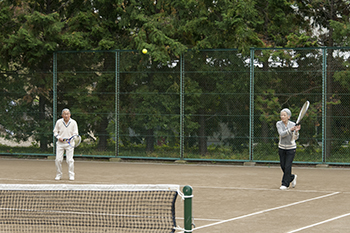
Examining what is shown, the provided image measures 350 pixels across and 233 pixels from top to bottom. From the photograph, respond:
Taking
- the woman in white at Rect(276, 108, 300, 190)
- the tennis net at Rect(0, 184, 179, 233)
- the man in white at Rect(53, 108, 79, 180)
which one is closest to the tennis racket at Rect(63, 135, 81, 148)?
the man in white at Rect(53, 108, 79, 180)

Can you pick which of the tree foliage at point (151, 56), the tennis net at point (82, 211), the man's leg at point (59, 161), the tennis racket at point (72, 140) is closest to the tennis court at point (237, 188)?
the man's leg at point (59, 161)

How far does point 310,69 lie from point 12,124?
918 cm

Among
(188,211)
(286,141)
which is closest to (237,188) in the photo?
(286,141)

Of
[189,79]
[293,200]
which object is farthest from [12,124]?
[293,200]

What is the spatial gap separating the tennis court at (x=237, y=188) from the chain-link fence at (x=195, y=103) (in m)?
0.57

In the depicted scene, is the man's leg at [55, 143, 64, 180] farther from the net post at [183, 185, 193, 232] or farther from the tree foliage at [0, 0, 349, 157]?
the net post at [183, 185, 193, 232]

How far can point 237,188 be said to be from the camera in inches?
414

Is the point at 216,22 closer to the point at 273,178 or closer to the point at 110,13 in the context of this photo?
the point at 110,13

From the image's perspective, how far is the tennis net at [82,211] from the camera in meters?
6.18

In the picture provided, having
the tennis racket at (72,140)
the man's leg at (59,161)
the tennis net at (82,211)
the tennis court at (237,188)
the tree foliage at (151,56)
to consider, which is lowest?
the tennis court at (237,188)

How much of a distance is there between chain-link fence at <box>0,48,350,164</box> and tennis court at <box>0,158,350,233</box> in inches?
22.6

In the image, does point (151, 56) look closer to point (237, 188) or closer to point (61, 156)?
point (61, 156)

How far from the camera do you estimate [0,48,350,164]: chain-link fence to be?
14.7m

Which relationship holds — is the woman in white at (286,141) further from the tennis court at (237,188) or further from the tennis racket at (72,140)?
the tennis racket at (72,140)
